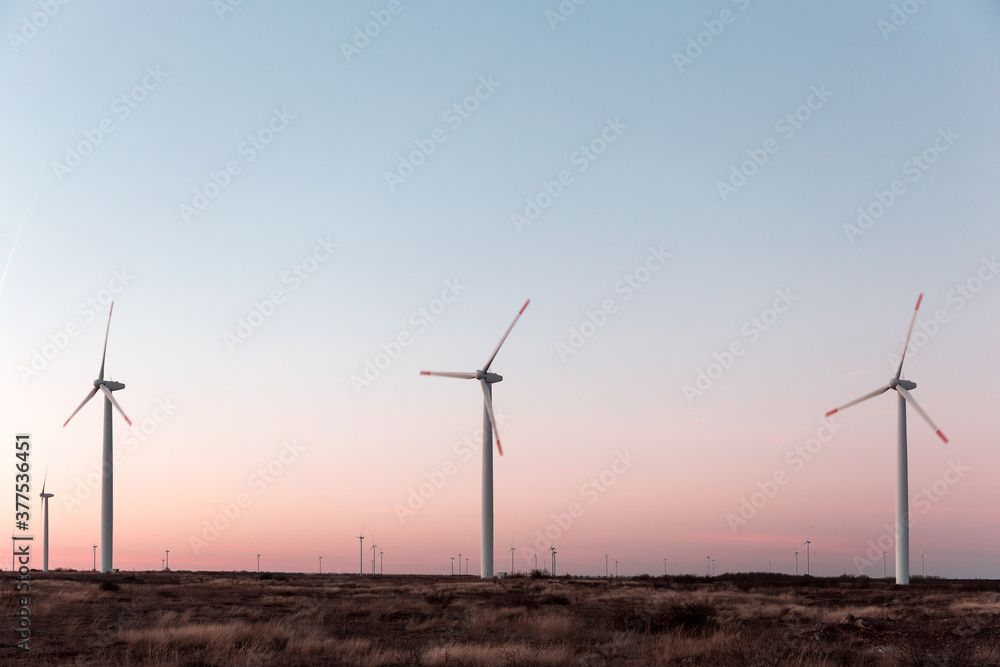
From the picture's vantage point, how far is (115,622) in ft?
101

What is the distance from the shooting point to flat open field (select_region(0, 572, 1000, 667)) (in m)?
22.7

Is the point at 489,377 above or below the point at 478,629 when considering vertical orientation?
above

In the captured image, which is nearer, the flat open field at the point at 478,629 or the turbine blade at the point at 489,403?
the flat open field at the point at 478,629

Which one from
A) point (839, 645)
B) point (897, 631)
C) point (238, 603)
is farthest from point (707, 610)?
point (238, 603)

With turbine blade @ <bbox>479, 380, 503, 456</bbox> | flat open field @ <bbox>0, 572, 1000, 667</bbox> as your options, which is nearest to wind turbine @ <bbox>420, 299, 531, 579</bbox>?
turbine blade @ <bbox>479, 380, 503, 456</bbox>

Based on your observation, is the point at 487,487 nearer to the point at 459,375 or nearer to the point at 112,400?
the point at 459,375

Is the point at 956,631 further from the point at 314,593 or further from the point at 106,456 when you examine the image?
the point at 106,456

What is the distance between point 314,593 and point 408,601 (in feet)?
26.1

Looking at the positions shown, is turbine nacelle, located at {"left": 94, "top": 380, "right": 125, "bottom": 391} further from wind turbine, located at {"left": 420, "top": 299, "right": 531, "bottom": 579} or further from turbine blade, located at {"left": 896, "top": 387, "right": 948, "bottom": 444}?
turbine blade, located at {"left": 896, "top": 387, "right": 948, "bottom": 444}

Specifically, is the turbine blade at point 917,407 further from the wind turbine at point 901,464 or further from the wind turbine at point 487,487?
the wind turbine at point 487,487

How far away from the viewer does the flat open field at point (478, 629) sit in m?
22.7

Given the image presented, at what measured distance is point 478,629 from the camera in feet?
103

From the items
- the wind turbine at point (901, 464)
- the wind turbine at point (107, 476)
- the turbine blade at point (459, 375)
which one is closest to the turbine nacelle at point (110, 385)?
the wind turbine at point (107, 476)

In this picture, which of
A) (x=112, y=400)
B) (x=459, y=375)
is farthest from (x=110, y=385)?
(x=459, y=375)
